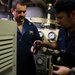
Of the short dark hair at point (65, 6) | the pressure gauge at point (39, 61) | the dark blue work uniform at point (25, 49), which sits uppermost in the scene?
the short dark hair at point (65, 6)

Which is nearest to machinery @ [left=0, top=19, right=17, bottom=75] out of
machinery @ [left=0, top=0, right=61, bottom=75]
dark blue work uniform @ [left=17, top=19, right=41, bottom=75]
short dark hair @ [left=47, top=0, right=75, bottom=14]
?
short dark hair @ [left=47, top=0, right=75, bottom=14]

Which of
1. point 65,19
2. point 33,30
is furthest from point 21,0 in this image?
point 65,19

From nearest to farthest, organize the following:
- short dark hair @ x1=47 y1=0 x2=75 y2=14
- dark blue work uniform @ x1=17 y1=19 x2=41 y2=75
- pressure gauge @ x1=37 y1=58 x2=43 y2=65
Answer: short dark hair @ x1=47 y1=0 x2=75 y2=14
dark blue work uniform @ x1=17 y1=19 x2=41 y2=75
pressure gauge @ x1=37 y1=58 x2=43 y2=65

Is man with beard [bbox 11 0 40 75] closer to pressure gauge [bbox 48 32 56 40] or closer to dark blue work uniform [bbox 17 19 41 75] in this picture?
dark blue work uniform [bbox 17 19 41 75]

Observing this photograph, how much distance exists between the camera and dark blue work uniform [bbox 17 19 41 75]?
6.45 ft

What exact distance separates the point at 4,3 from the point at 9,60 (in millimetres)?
2100

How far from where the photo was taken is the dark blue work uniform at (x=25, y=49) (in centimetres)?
197

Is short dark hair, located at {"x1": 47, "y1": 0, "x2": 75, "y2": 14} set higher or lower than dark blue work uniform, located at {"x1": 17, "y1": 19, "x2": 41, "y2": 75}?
higher

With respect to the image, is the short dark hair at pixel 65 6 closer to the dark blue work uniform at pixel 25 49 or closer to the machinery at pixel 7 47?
the machinery at pixel 7 47

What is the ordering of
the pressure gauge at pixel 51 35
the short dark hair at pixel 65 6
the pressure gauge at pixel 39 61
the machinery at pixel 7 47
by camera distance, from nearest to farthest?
the machinery at pixel 7 47 → the short dark hair at pixel 65 6 → the pressure gauge at pixel 39 61 → the pressure gauge at pixel 51 35

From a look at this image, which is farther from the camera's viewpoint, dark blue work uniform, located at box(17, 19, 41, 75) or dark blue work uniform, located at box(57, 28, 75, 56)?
dark blue work uniform, located at box(17, 19, 41, 75)

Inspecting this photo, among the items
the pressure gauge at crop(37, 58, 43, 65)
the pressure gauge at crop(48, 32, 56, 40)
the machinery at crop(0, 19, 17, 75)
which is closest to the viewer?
the machinery at crop(0, 19, 17, 75)

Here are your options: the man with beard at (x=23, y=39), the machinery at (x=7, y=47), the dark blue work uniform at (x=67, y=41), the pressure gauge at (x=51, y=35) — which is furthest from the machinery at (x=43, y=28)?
the machinery at (x=7, y=47)

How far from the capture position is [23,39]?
78.6 inches
